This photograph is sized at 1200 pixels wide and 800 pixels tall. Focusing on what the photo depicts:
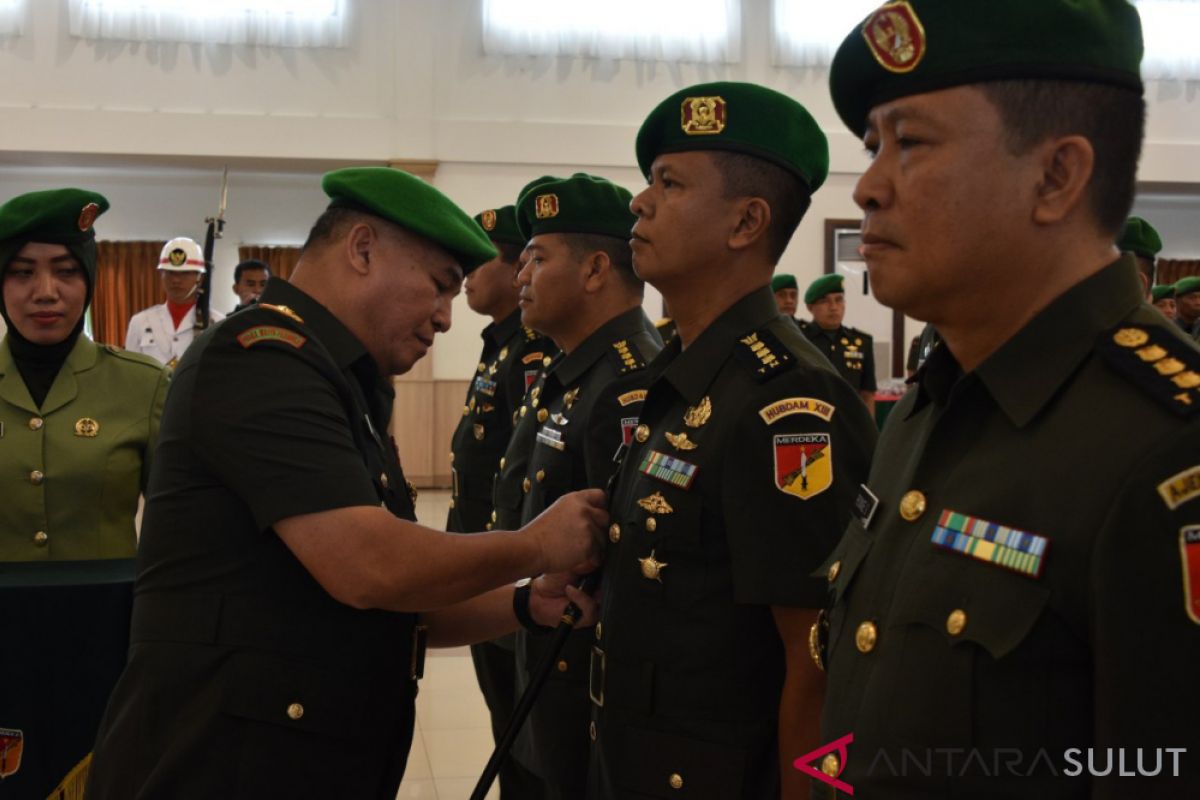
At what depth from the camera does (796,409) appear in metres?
1.81

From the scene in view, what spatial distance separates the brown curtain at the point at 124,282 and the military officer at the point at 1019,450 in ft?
42.5

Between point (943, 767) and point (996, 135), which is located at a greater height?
point (996, 135)

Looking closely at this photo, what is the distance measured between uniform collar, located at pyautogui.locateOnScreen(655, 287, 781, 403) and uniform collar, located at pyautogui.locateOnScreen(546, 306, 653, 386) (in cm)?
94

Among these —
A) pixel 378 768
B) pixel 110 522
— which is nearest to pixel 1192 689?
pixel 378 768

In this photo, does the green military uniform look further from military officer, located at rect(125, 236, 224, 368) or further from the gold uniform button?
military officer, located at rect(125, 236, 224, 368)

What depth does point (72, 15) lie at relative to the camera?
36.1ft

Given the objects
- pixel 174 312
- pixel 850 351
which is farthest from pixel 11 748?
pixel 850 351

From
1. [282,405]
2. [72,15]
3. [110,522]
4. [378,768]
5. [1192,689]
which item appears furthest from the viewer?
[72,15]

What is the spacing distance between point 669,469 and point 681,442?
5 centimetres

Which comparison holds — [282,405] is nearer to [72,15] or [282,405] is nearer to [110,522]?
[110,522]

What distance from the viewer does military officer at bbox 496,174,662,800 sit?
2.53 m

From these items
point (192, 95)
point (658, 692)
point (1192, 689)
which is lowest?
point (658, 692)

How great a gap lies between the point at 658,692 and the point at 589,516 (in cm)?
33

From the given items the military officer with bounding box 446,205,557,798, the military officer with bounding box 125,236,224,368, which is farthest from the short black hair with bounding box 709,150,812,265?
the military officer with bounding box 125,236,224,368
